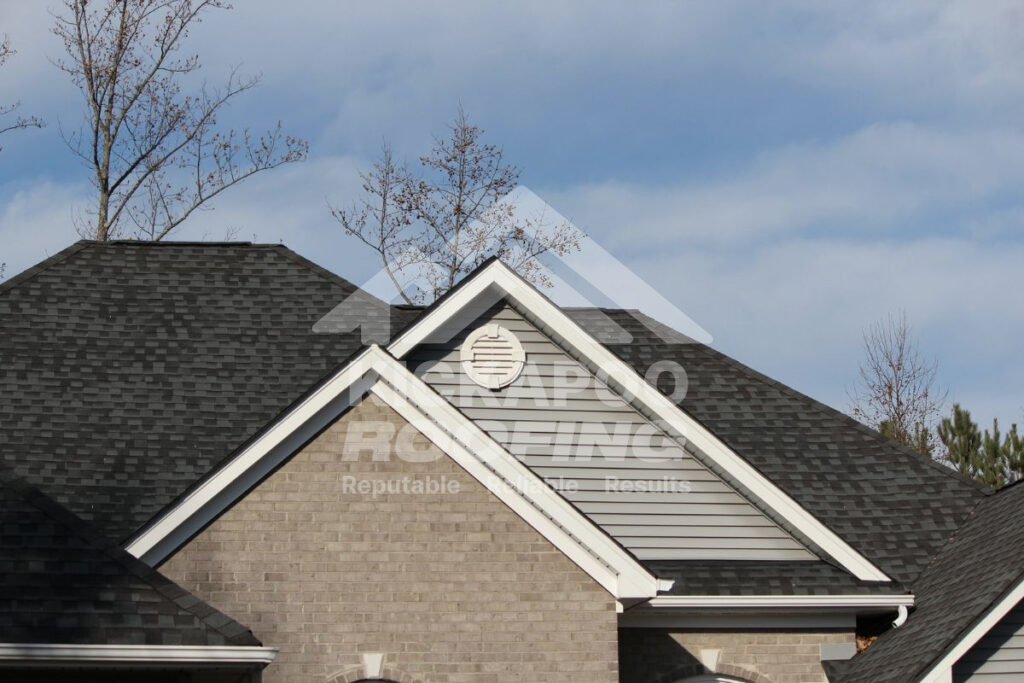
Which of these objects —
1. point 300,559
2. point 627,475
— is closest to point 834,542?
point 627,475

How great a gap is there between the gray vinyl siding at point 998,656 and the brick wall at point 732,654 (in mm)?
1486

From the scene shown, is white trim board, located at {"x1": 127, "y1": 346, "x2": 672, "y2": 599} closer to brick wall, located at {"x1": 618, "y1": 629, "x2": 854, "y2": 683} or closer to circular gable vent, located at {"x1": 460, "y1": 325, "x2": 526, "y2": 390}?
brick wall, located at {"x1": 618, "y1": 629, "x2": 854, "y2": 683}

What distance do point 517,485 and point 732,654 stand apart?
3.32 meters

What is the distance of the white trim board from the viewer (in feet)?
38.4

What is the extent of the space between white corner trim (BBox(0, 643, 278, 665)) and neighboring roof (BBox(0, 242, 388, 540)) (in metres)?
2.54

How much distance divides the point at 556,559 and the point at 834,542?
11.2 ft

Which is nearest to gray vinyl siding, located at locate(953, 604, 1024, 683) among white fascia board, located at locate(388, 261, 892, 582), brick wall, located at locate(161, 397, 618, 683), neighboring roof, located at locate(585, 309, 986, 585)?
white fascia board, located at locate(388, 261, 892, 582)

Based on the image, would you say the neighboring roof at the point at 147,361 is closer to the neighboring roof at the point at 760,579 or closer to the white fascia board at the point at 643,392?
the white fascia board at the point at 643,392

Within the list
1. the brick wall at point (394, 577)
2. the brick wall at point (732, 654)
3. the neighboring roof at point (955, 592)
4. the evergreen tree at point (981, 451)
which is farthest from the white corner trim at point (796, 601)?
the evergreen tree at point (981, 451)

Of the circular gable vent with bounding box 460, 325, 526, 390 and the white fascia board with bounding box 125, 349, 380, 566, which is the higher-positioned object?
the circular gable vent with bounding box 460, 325, 526, 390

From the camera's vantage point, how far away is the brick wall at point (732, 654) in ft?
43.5

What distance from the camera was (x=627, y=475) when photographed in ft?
47.0

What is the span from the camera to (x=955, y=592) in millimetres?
12648

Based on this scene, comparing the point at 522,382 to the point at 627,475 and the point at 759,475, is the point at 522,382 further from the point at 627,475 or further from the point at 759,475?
the point at 759,475
